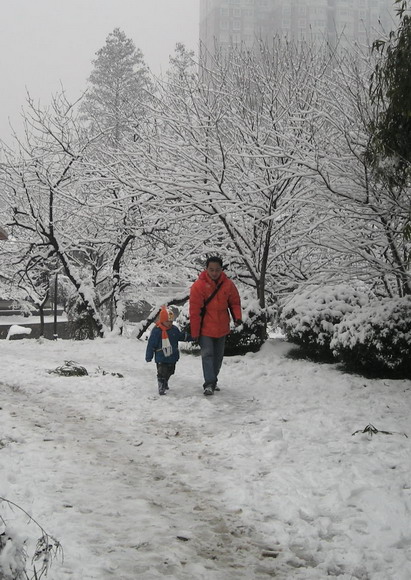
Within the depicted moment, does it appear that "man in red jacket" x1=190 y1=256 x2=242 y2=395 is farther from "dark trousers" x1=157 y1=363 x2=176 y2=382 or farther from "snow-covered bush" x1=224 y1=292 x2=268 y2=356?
"snow-covered bush" x1=224 y1=292 x2=268 y2=356

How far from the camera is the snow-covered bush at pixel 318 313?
966cm

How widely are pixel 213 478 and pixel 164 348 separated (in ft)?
11.4

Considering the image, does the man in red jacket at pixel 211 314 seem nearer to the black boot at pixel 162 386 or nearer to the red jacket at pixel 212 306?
the red jacket at pixel 212 306

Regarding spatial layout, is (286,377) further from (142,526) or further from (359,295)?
(142,526)

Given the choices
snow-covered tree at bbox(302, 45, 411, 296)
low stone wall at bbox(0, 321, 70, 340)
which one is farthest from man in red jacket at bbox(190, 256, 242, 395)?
low stone wall at bbox(0, 321, 70, 340)

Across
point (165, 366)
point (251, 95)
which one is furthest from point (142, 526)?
point (251, 95)

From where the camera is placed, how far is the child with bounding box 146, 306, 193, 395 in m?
7.71

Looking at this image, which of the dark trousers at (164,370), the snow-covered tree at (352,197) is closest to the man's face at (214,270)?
the dark trousers at (164,370)

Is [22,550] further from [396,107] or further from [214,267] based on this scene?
[214,267]

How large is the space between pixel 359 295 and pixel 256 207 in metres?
2.88

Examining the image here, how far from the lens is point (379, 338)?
322 inches

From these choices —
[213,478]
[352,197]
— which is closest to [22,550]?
[213,478]

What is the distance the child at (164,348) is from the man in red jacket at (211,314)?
40cm

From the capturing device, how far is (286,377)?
28.8ft
